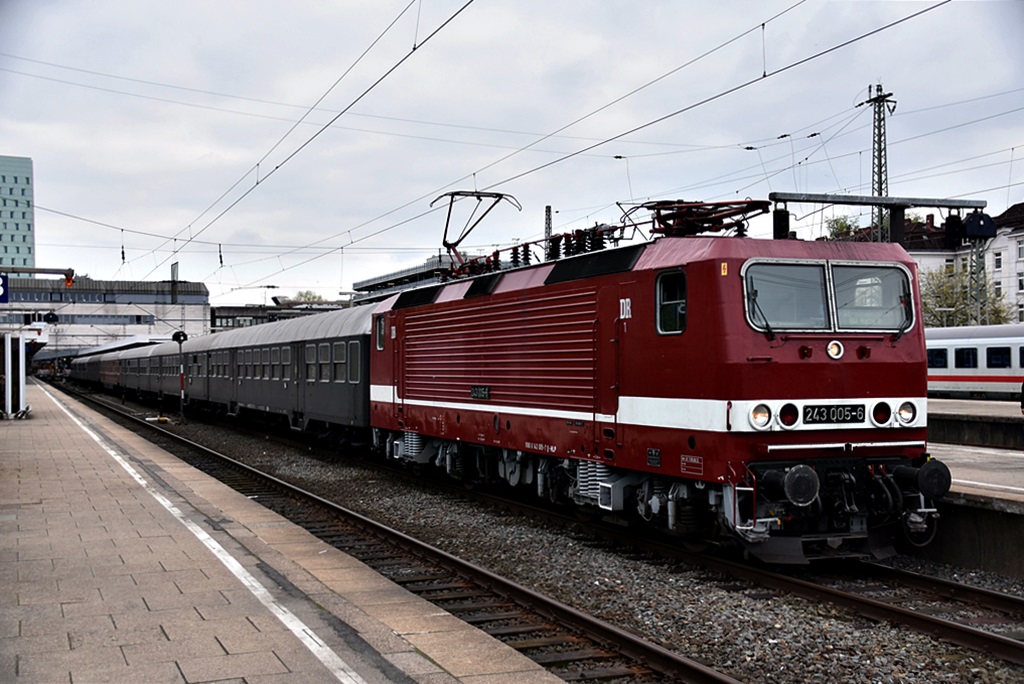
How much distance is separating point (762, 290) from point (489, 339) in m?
5.23

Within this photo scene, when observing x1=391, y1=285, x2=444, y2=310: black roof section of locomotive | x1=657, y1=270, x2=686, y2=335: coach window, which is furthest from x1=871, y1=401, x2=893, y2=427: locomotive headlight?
x1=391, y1=285, x2=444, y2=310: black roof section of locomotive

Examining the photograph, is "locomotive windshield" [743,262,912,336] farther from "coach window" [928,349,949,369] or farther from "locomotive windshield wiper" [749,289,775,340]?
"coach window" [928,349,949,369]

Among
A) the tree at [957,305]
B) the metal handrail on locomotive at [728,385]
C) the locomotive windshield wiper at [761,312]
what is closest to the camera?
the metal handrail on locomotive at [728,385]

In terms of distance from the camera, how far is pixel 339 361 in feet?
68.9

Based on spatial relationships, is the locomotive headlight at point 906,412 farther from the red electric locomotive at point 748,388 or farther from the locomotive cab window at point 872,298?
the locomotive cab window at point 872,298

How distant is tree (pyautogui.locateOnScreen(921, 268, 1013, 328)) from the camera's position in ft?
181

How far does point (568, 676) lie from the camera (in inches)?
266

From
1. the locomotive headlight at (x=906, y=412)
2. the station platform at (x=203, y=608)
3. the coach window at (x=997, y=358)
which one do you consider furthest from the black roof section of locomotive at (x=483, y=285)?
the coach window at (x=997, y=358)

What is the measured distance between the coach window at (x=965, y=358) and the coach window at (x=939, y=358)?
14.5 inches

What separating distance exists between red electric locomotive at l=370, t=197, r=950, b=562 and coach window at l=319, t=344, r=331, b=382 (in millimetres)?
10642

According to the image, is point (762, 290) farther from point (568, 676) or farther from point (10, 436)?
point (10, 436)

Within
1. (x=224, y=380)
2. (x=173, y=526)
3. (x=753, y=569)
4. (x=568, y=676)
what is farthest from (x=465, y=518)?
(x=224, y=380)

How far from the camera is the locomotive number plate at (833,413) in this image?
9367 millimetres

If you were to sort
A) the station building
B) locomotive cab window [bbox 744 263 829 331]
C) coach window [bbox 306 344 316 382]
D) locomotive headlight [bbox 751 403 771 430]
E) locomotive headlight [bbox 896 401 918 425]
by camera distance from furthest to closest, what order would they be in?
the station building → coach window [bbox 306 344 316 382] → locomotive headlight [bbox 896 401 918 425] → locomotive cab window [bbox 744 263 829 331] → locomotive headlight [bbox 751 403 771 430]
